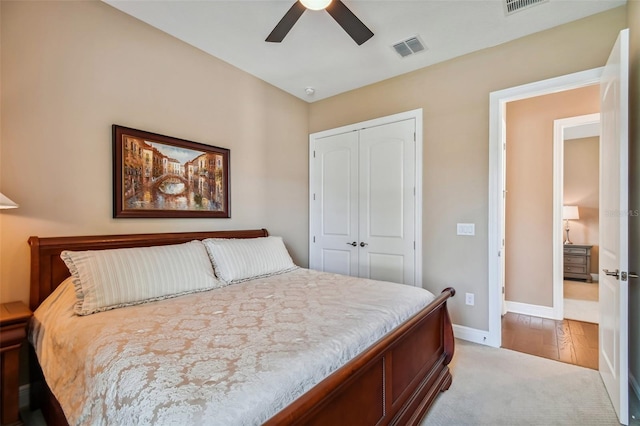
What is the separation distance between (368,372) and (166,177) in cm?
226

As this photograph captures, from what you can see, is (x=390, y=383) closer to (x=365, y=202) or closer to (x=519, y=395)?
(x=519, y=395)

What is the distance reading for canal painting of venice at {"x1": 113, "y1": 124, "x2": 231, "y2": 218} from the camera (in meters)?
2.33

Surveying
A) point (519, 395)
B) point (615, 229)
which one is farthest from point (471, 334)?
point (615, 229)

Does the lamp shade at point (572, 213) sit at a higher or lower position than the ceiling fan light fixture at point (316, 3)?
lower

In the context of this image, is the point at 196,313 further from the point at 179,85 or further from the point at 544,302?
the point at 544,302

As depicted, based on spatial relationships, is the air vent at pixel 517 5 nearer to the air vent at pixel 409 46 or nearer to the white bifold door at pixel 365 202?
the air vent at pixel 409 46

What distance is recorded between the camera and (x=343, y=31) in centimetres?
260

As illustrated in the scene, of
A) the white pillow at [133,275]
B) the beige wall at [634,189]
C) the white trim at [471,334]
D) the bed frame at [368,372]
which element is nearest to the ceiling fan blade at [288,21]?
the white pillow at [133,275]

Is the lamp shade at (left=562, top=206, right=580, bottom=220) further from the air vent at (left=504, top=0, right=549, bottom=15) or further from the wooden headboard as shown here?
the wooden headboard

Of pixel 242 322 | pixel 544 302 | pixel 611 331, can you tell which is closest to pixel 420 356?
pixel 242 322

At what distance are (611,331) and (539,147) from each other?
101 inches

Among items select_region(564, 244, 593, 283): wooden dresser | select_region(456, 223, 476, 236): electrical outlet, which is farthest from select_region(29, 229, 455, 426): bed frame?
select_region(564, 244, 593, 283): wooden dresser

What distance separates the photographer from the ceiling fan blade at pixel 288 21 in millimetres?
1900

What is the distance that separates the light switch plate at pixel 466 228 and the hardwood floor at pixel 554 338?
1.12m
